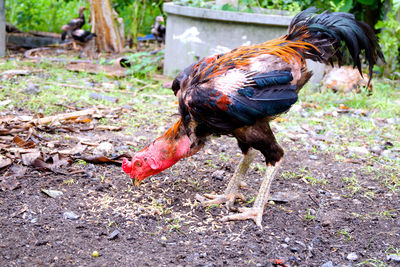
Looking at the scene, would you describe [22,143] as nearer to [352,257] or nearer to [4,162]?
[4,162]

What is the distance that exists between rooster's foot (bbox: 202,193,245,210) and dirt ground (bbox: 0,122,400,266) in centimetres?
7

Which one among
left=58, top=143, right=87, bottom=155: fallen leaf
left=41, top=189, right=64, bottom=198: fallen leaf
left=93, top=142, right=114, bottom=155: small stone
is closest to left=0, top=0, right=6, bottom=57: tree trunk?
left=58, top=143, right=87, bottom=155: fallen leaf

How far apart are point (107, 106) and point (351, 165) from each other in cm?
373

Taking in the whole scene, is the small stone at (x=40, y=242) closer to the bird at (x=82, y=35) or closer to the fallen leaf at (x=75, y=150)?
the fallen leaf at (x=75, y=150)

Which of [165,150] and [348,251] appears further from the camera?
[165,150]

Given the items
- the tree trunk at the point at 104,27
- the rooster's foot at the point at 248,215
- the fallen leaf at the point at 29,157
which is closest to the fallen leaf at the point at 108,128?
the fallen leaf at the point at 29,157

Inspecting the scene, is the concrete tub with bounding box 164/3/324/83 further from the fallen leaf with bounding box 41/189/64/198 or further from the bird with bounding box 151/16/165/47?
the fallen leaf with bounding box 41/189/64/198

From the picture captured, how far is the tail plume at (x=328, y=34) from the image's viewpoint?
3.88 m

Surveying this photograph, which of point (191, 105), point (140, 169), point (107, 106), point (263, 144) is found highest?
point (191, 105)

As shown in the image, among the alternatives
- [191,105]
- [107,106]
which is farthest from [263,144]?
[107,106]

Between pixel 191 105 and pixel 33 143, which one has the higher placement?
pixel 191 105

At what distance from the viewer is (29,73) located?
25.9 ft

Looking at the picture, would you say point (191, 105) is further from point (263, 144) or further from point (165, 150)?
point (263, 144)

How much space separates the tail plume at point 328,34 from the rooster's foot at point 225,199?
1475 mm
